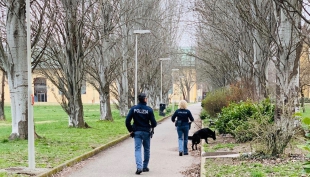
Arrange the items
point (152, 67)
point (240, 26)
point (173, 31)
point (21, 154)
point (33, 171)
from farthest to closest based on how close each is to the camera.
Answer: point (173, 31) < point (152, 67) < point (240, 26) < point (21, 154) < point (33, 171)

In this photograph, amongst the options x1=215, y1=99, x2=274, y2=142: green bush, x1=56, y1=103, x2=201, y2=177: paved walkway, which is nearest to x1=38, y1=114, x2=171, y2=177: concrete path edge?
x1=56, y1=103, x2=201, y2=177: paved walkway

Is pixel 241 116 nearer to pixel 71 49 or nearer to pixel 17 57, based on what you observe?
pixel 17 57

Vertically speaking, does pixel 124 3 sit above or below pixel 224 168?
above

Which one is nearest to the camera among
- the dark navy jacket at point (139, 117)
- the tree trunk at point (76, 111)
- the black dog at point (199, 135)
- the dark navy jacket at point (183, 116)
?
the dark navy jacket at point (139, 117)

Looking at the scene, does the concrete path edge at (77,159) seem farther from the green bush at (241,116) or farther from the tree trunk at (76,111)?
the tree trunk at (76,111)

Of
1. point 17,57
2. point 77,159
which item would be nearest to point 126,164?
point 77,159

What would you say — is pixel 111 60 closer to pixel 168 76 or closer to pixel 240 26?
pixel 240 26

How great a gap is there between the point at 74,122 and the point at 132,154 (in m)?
10.6

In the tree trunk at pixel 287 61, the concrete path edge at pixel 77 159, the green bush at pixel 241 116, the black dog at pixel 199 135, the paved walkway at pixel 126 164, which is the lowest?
the paved walkway at pixel 126 164

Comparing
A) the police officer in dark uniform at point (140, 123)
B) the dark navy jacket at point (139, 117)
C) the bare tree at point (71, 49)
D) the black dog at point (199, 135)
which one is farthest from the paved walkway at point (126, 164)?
the bare tree at point (71, 49)

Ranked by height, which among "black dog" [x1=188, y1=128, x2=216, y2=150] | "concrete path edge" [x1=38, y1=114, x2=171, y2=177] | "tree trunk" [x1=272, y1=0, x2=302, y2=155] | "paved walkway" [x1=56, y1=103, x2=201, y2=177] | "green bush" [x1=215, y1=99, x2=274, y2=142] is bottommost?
"paved walkway" [x1=56, y1=103, x2=201, y2=177]

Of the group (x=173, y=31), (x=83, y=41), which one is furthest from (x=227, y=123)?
(x=173, y=31)

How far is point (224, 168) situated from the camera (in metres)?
9.96

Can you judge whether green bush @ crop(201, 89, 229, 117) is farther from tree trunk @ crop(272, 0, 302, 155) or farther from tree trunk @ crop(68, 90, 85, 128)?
tree trunk @ crop(272, 0, 302, 155)
